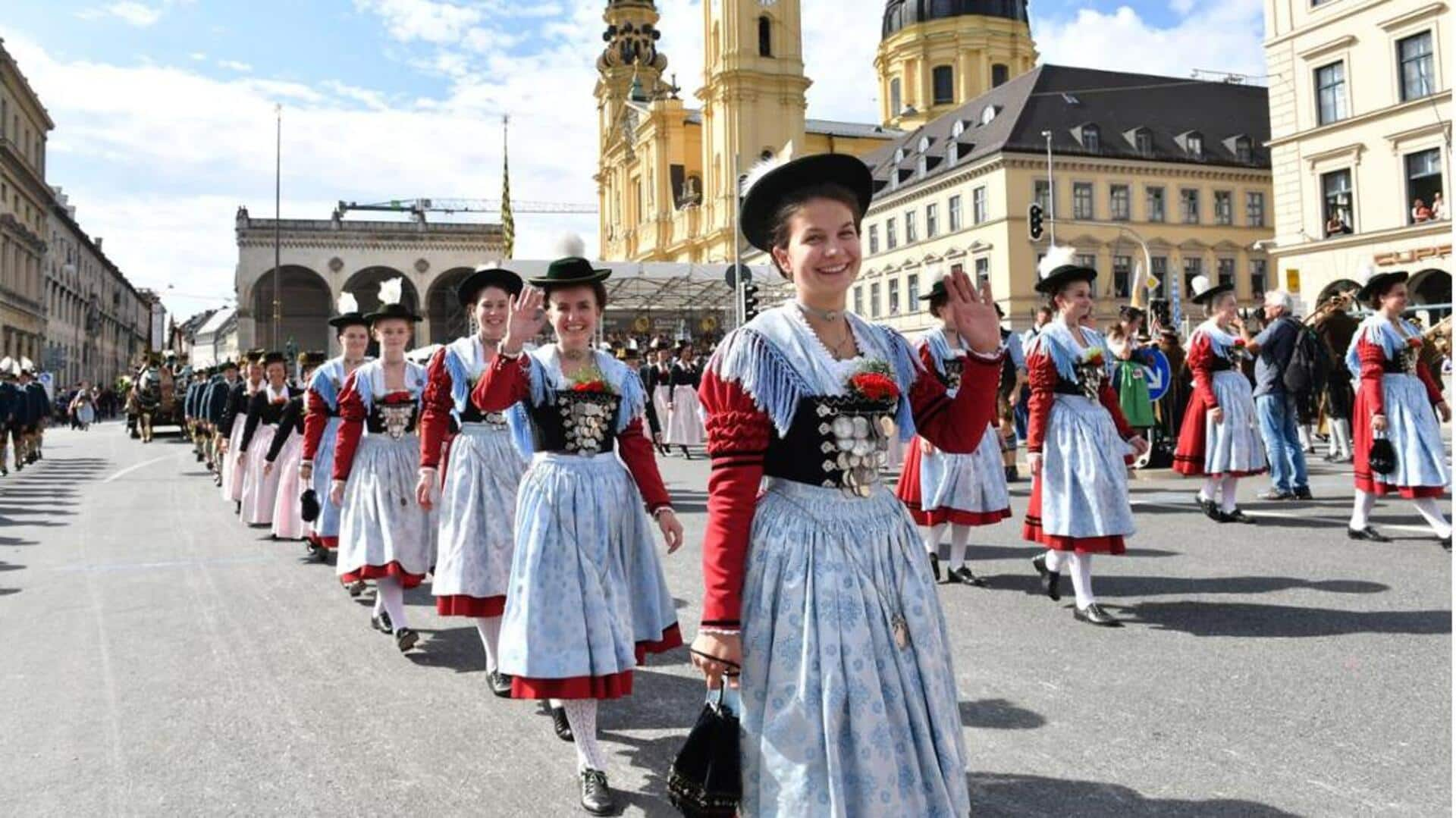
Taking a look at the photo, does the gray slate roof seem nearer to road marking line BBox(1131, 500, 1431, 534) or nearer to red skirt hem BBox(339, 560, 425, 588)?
road marking line BBox(1131, 500, 1431, 534)

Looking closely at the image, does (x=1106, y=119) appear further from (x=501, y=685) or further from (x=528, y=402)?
(x=528, y=402)

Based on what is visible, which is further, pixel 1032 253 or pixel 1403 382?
pixel 1032 253

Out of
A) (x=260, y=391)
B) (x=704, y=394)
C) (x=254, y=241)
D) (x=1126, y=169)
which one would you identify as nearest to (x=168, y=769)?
(x=704, y=394)

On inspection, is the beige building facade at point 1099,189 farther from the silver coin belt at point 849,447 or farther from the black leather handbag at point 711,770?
the black leather handbag at point 711,770

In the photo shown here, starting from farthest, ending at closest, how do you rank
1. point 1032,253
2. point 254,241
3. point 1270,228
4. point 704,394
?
point 254,241 < point 1270,228 < point 1032,253 < point 704,394

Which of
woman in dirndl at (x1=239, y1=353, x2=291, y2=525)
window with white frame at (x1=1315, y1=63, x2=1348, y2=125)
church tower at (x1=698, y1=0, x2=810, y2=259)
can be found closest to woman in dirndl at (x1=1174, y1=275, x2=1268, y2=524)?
woman in dirndl at (x1=239, y1=353, x2=291, y2=525)

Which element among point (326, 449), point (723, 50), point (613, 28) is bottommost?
point (326, 449)

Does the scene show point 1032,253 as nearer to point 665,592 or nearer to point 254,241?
point 665,592

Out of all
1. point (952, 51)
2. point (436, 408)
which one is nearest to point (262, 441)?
point (436, 408)

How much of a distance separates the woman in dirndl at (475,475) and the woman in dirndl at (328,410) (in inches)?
73.0

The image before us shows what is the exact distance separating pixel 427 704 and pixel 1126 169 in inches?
2047

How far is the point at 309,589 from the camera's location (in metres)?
7.91

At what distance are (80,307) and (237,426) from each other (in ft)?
252

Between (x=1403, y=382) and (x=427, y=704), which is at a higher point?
(x=1403, y=382)
